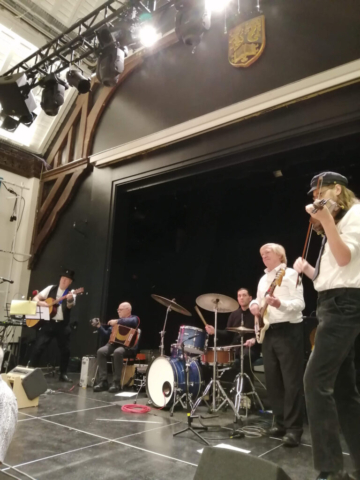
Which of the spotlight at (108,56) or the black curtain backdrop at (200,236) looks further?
the black curtain backdrop at (200,236)

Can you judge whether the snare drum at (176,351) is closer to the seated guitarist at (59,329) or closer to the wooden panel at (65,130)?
the seated guitarist at (59,329)

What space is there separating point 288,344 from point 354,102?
2915mm

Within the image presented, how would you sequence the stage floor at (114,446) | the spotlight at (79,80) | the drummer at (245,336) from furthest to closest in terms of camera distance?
1. the spotlight at (79,80)
2. the drummer at (245,336)
3. the stage floor at (114,446)

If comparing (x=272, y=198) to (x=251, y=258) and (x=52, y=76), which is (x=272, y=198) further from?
(x=52, y=76)

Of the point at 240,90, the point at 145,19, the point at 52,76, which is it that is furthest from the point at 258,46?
the point at 52,76

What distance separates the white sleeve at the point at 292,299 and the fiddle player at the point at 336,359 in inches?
47.3

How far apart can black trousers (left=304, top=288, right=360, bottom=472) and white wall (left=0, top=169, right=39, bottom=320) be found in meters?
7.47

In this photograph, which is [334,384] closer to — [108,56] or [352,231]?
[352,231]

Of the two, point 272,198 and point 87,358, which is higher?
point 272,198

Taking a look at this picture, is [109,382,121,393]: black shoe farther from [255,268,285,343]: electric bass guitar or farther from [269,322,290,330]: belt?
[269,322,290,330]: belt

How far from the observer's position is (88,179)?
7.78 meters

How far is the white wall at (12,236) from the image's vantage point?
26.6 feet

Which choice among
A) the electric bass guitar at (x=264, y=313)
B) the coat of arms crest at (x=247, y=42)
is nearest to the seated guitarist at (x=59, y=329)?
the electric bass guitar at (x=264, y=313)

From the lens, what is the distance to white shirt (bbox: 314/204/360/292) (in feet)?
Answer: 6.34
